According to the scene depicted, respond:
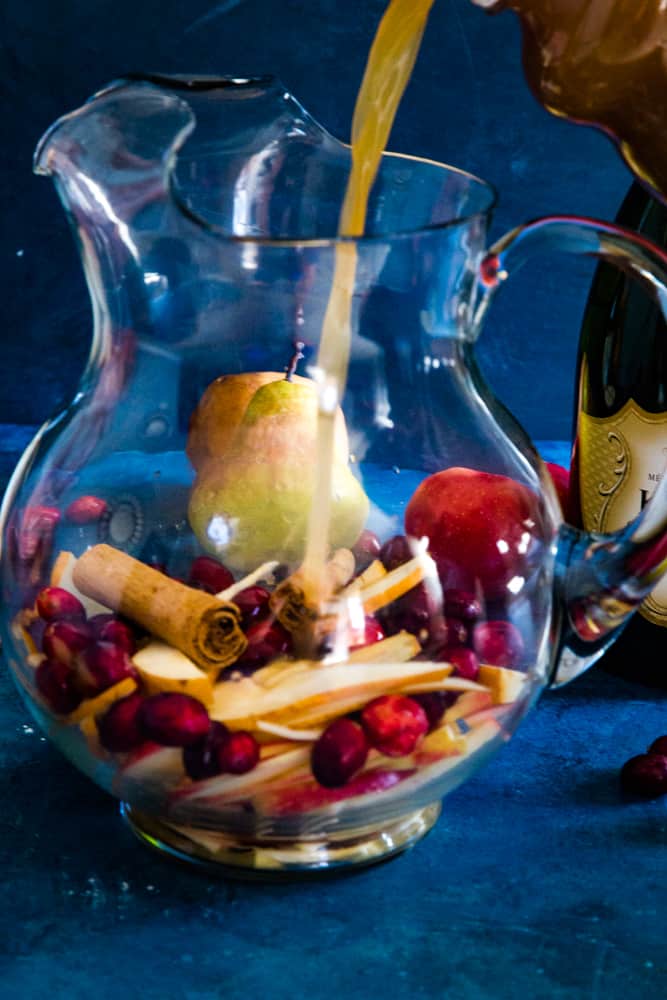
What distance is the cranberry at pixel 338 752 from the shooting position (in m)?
0.51

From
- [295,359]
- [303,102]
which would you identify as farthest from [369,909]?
[303,102]

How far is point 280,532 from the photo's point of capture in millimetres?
523

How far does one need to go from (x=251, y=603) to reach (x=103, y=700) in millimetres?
70

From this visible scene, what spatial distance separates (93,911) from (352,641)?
0.17 metres

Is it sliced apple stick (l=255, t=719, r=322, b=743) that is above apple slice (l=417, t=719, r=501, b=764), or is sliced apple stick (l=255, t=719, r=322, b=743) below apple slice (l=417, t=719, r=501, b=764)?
above

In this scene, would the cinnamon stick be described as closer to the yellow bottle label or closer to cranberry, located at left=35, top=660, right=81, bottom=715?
cranberry, located at left=35, top=660, right=81, bottom=715

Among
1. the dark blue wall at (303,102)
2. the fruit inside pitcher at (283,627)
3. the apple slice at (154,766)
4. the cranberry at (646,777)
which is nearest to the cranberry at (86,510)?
the fruit inside pitcher at (283,627)

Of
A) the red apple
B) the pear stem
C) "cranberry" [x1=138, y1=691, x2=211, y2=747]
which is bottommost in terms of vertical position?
"cranberry" [x1=138, y1=691, x2=211, y2=747]

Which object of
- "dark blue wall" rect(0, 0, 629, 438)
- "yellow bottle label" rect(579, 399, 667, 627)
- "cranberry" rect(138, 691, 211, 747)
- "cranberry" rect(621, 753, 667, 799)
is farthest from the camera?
"dark blue wall" rect(0, 0, 629, 438)

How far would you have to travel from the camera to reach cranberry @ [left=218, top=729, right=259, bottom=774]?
0.51m

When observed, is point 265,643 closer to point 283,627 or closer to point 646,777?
point 283,627

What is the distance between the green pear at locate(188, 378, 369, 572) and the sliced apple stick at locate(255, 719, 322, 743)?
0.06 m

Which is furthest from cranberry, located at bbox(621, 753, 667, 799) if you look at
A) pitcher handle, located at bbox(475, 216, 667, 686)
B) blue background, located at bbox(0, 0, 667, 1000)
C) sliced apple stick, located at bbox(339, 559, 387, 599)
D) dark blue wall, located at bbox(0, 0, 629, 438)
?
dark blue wall, located at bbox(0, 0, 629, 438)

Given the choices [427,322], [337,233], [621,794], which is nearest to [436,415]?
[427,322]
